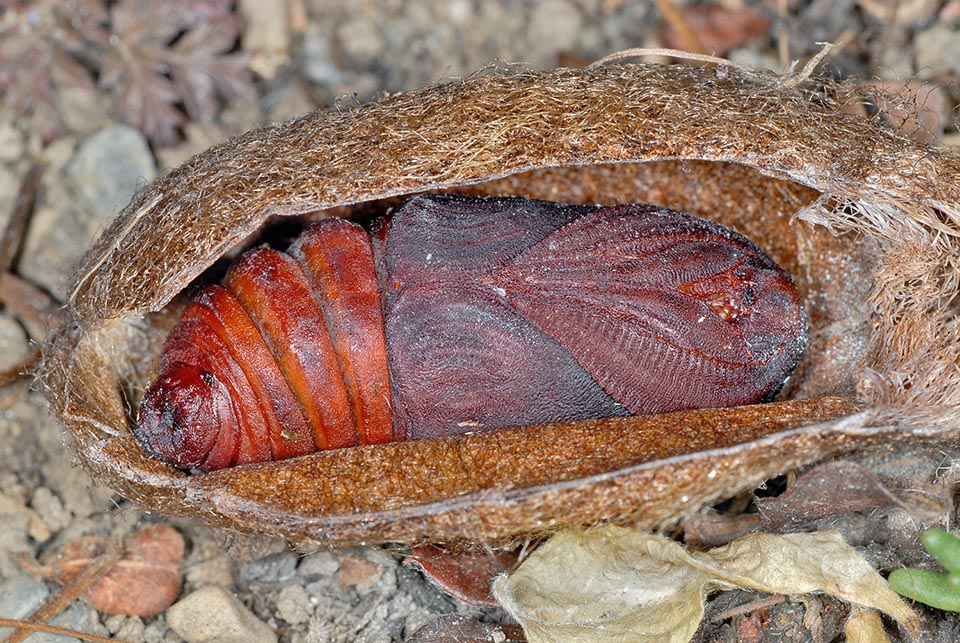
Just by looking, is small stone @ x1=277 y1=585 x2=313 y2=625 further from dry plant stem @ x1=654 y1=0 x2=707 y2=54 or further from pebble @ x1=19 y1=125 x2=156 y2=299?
dry plant stem @ x1=654 y1=0 x2=707 y2=54

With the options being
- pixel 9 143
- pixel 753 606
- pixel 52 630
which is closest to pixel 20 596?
pixel 52 630

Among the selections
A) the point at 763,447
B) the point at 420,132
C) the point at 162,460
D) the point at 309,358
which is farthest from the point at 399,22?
the point at 763,447

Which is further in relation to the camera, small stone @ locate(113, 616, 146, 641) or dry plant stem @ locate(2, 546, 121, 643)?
small stone @ locate(113, 616, 146, 641)

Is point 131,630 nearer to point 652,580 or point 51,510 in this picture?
point 51,510

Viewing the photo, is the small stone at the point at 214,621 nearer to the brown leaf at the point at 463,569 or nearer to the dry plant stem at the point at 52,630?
the dry plant stem at the point at 52,630

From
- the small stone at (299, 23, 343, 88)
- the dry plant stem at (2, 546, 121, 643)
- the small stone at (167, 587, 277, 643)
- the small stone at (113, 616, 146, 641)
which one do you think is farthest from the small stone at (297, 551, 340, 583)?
the small stone at (299, 23, 343, 88)

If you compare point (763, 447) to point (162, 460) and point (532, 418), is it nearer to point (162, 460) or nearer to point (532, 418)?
point (532, 418)
